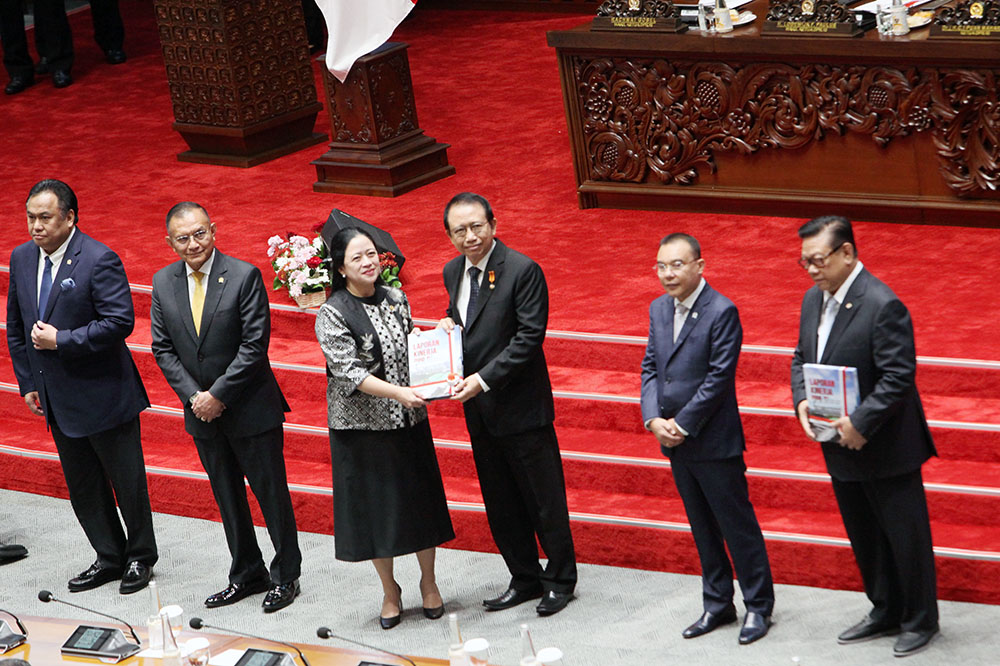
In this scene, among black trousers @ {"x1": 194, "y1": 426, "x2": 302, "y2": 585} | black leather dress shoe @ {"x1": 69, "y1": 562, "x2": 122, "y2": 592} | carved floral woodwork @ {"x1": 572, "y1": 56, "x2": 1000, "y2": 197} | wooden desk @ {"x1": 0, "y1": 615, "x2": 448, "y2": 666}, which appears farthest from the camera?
carved floral woodwork @ {"x1": 572, "y1": 56, "x2": 1000, "y2": 197}

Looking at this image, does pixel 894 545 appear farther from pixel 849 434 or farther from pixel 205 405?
pixel 205 405

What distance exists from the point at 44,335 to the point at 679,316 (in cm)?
235

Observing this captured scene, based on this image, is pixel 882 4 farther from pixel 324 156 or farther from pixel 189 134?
pixel 189 134

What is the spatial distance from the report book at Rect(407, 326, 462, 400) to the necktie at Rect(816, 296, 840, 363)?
3.80 feet

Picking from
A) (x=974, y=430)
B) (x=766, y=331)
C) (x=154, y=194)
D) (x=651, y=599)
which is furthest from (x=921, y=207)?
(x=154, y=194)

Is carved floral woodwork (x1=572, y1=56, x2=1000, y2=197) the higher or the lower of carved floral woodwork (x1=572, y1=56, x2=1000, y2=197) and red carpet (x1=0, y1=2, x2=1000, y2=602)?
the higher

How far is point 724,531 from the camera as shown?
4.85m

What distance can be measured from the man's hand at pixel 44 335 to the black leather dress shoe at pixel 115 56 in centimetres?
722

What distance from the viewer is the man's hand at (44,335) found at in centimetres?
554

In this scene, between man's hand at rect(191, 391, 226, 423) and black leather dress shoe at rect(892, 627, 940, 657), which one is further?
man's hand at rect(191, 391, 226, 423)

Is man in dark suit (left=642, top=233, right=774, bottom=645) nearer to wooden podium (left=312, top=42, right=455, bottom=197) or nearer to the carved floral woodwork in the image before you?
the carved floral woodwork

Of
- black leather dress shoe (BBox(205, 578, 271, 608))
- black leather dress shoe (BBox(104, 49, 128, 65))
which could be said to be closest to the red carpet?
black leather dress shoe (BBox(205, 578, 271, 608))

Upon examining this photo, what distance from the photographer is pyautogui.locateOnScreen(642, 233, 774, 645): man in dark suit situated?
469cm

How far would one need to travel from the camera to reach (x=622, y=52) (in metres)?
7.77
